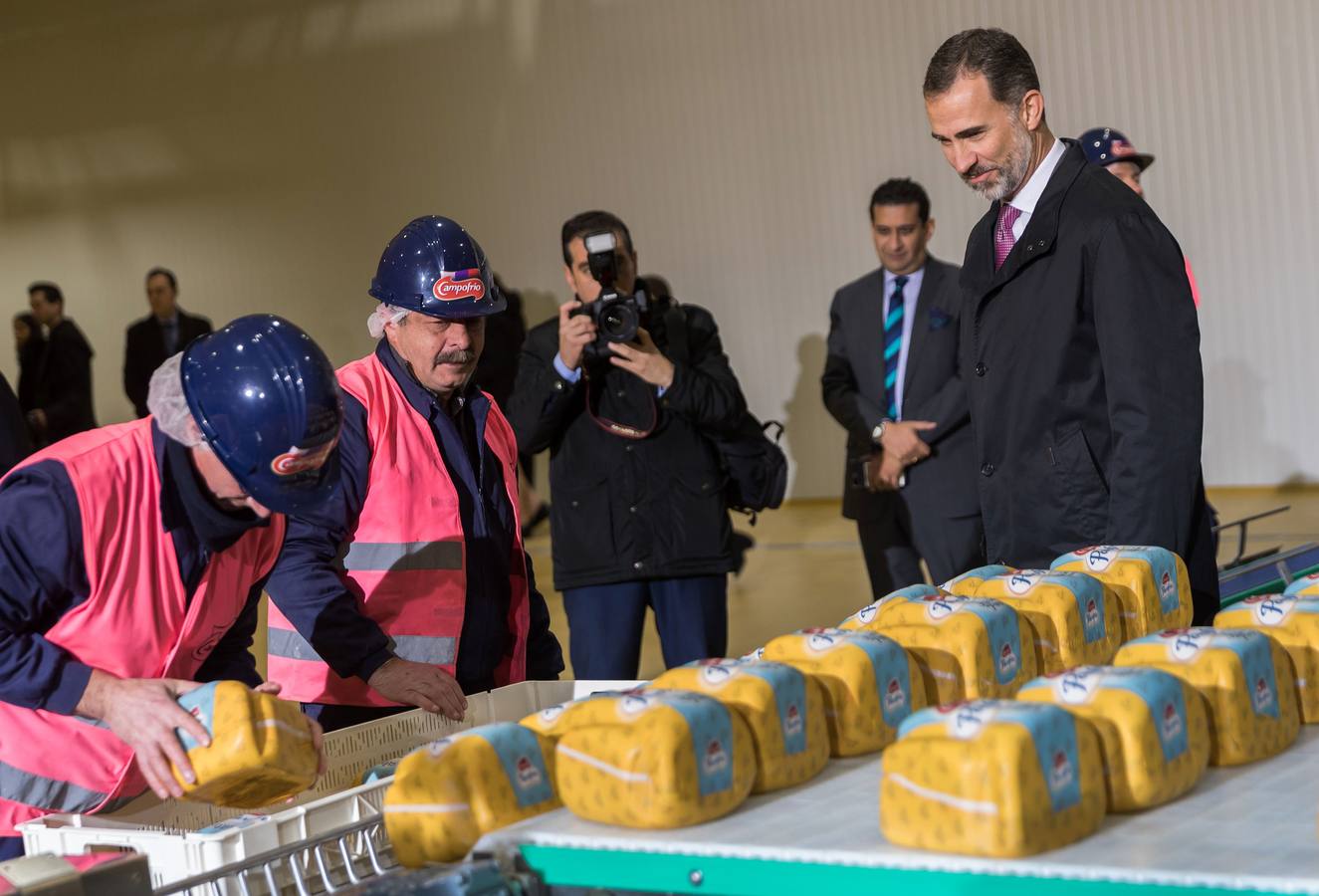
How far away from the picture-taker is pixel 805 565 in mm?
9461

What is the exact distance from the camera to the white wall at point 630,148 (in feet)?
34.3

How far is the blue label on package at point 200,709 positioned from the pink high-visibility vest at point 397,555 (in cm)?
95

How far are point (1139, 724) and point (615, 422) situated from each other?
3.05 m

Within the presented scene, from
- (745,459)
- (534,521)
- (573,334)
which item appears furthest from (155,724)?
(534,521)

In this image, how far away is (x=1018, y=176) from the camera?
2.81 m

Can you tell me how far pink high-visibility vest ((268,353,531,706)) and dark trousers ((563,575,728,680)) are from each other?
1633mm

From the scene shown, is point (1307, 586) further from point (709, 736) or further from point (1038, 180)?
point (709, 736)

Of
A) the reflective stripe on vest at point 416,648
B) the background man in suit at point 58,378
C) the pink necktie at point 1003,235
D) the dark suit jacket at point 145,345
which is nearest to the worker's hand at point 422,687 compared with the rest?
the reflective stripe on vest at point 416,648

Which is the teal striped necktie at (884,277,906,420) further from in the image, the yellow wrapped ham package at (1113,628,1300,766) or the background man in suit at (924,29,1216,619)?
the yellow wrapped ham package at (1113,628,1300,766)

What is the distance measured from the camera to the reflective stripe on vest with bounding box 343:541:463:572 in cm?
292

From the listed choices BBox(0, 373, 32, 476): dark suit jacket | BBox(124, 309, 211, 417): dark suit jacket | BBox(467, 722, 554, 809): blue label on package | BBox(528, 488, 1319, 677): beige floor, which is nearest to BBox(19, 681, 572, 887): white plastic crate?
BBox(467, 722, 554, 809): blue label on package

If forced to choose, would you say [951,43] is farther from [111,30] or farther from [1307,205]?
[111,30]

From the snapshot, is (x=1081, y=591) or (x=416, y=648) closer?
(x=1081, y=591)

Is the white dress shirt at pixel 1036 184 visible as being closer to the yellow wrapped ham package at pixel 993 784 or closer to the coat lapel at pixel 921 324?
the yellow wrapped ham package at pixel 993 784
